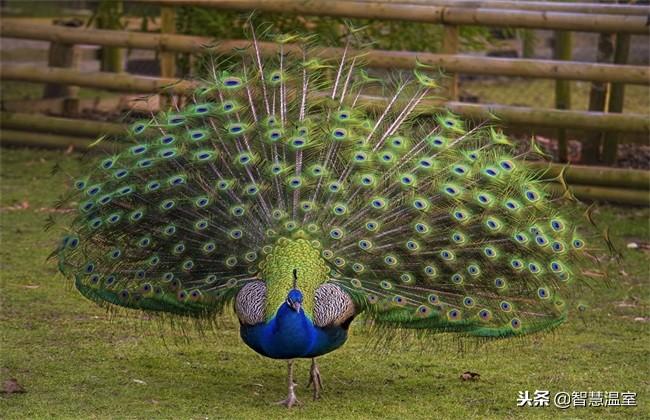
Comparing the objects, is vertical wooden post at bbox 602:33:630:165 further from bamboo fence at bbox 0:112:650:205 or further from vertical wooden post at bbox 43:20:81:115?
vertical wooden post at bbox 43:20:81:115

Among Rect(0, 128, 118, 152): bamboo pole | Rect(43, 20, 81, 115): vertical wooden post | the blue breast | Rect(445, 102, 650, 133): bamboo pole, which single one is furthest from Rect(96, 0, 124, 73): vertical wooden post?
the blue breast

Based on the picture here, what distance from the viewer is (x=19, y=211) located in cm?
1018

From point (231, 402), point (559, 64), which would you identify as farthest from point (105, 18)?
point (231, 402)

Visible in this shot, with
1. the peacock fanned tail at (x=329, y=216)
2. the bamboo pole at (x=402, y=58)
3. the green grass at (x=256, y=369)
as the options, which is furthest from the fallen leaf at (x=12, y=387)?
the bamboo pole at (x=402, y=58)

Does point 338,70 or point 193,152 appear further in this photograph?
point 338,70

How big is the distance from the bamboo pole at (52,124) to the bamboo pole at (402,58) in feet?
2.76

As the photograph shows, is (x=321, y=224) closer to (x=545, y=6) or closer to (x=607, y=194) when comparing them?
(x=607, y=194)

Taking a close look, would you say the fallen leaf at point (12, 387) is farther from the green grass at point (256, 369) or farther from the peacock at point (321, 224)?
the peacock at point (321, 224)

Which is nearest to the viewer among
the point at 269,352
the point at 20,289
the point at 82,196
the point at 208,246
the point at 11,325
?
the point at 269,352

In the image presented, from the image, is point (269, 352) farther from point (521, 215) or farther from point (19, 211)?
point (19, 211)

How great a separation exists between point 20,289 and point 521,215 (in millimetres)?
3611

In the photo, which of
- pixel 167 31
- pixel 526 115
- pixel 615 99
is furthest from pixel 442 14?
pixel 167 31

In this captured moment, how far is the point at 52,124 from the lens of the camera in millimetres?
12578

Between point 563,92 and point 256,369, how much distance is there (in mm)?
6828
